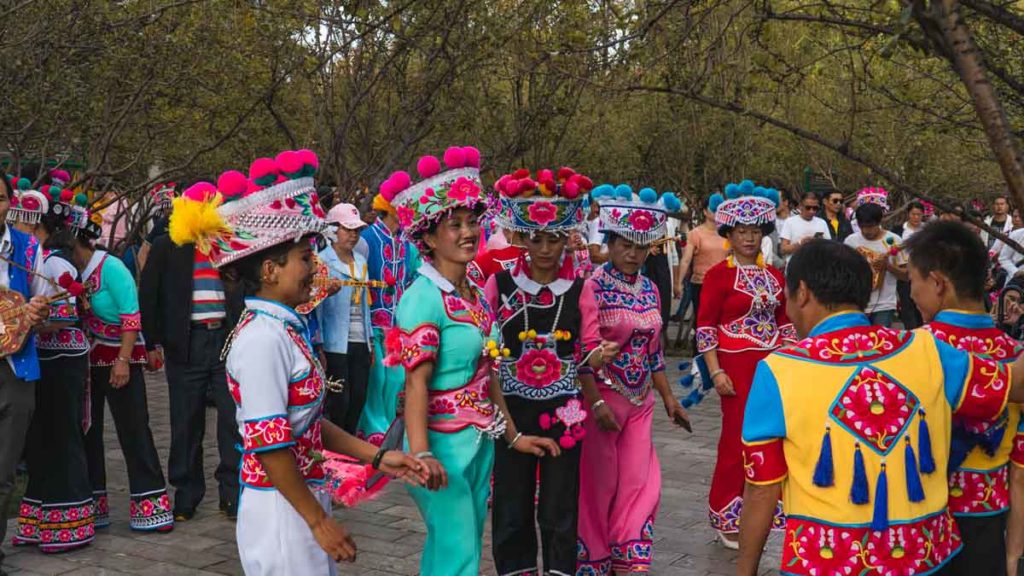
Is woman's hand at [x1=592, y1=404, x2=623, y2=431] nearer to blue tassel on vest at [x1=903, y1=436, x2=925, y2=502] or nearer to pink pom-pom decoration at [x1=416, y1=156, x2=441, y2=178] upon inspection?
pink pom-pom decoration at [x1=416, y1=156, x2=441, y2=178]

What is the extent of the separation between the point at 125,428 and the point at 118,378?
1.12 ft

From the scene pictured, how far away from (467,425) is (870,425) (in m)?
1.66

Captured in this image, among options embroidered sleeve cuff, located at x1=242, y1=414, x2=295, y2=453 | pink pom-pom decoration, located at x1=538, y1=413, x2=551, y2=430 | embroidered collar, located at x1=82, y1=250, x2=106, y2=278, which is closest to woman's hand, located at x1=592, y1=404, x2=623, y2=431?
pink pom-pom decoration, located at x1=538, y1=413, x2=551, y2=430

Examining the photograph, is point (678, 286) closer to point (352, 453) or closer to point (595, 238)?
point (595, 238)

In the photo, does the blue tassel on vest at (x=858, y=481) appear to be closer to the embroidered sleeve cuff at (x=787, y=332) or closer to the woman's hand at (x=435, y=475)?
the woman's hand at (x=435, y=475)

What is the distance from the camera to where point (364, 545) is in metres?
6.47

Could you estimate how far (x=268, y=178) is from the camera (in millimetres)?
3578

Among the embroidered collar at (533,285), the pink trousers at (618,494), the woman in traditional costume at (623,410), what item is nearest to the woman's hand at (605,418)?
the woman in traditional costume at (623,410)

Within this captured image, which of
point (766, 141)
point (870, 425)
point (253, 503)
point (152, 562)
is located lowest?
point (152, 562)

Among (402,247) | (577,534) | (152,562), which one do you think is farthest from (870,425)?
(402,247)

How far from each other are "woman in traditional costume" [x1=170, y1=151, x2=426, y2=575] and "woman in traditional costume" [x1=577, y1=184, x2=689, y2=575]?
2.19 m

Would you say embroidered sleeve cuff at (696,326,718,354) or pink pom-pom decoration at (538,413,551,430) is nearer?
pink pom-pom decoration at (538,413,551,430)

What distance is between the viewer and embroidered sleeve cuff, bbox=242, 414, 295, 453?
328cm

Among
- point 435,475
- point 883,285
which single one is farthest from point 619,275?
point 883,285
